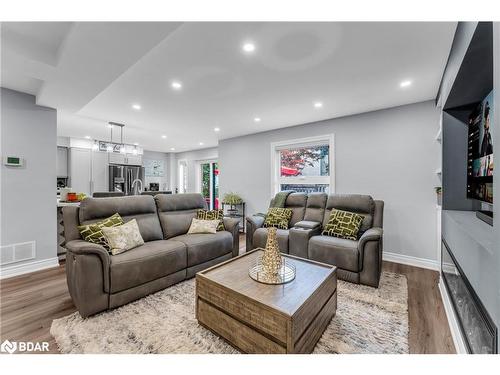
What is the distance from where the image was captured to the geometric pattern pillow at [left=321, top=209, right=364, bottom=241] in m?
2.85

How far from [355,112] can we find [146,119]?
3.65m

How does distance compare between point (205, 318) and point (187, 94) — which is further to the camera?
point (187, 94)

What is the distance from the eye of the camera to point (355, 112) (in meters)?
3.57

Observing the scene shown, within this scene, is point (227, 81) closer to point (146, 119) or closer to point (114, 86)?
point (114, 86)

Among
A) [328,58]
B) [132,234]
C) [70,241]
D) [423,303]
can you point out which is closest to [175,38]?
[328,58]

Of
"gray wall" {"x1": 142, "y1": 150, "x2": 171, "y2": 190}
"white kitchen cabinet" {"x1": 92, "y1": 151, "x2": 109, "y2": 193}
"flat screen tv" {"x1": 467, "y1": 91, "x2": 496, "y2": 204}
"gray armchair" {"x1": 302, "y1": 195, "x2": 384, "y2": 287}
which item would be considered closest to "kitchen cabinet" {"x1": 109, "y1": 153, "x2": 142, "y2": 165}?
"white kitchen cabinet" {"x1": 92, "y1": 151, "x2": 109, "y2": 193}

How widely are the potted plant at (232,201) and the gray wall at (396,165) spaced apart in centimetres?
215

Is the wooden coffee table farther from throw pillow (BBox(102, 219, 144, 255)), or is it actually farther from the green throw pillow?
the green throw pillow

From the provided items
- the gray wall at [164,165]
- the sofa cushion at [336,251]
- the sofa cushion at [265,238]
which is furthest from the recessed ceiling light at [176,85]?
the gray wall at [164,165]

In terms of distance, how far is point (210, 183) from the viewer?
7.41 meters

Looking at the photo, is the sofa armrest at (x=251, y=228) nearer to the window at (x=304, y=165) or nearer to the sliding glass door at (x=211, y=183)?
the window at (x=304, y=165)

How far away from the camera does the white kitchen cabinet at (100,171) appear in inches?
238

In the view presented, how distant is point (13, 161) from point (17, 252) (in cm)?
118

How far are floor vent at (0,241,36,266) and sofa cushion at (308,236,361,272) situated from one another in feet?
12.2
